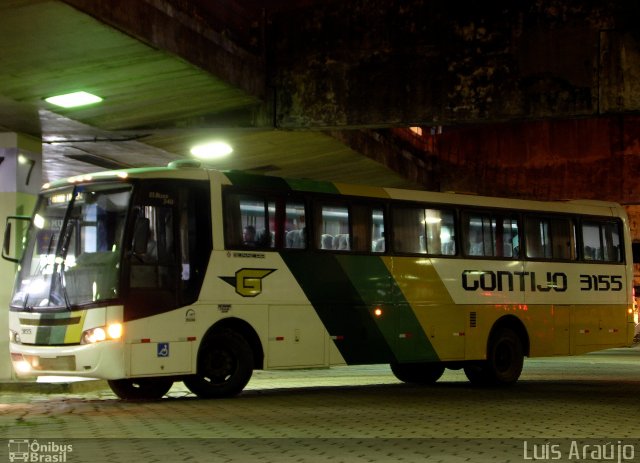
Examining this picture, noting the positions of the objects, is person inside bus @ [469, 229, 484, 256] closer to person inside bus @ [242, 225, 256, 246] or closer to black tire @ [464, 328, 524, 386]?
black tire @ [464, 328, 524, 386]

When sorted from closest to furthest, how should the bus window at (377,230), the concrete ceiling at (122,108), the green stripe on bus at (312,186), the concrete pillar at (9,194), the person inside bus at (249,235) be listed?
the concrete ceiling at (122,108), the person inside bus at (249,235), the green stripe on bus at (312,186), the bus window at (377,230), the concrete pillar at (9,194)

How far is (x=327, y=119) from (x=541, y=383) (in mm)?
Result: 6809

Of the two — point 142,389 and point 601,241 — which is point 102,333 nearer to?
point 142,389

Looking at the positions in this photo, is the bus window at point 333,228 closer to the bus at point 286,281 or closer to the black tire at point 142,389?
the bus at point 286,281

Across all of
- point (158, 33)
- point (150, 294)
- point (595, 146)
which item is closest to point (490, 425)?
point (150, 294)

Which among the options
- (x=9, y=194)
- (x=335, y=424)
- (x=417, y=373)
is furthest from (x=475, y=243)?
(x=9, y=194)

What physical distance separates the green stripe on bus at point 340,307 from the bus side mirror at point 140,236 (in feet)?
7.94

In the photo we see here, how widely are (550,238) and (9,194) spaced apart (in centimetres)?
1013

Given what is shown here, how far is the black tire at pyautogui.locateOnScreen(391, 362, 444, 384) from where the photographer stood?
18547 millimetres

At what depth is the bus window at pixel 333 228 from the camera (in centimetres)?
1567

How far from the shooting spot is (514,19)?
14.9 meters

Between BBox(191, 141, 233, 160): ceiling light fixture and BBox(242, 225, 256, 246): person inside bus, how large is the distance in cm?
522

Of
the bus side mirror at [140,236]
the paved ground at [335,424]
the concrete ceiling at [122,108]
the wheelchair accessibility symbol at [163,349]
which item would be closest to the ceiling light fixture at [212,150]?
the concrete ceiling at [122,108]

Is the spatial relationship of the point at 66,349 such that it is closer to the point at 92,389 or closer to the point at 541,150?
the point at 92,389
